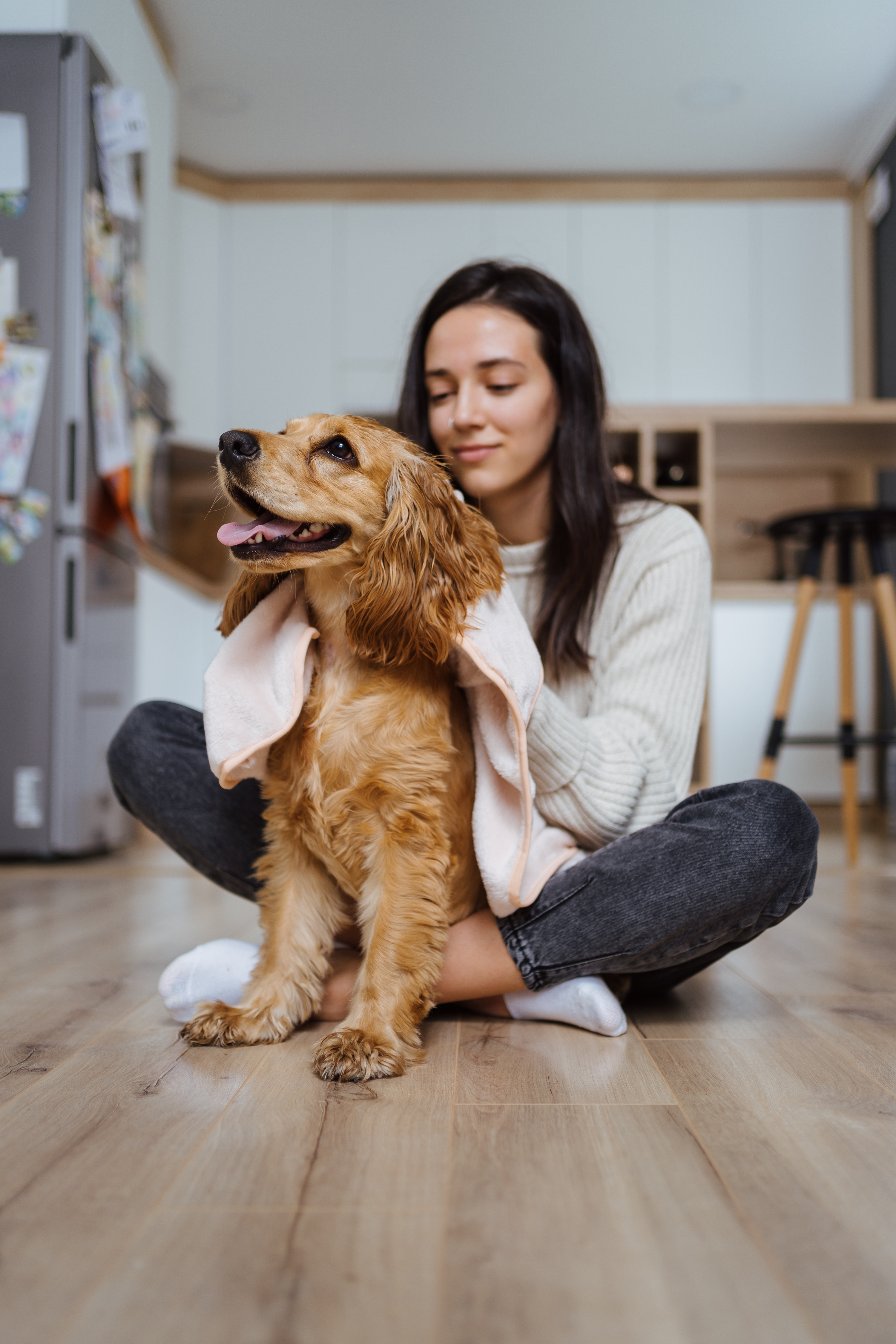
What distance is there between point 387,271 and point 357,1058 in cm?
486

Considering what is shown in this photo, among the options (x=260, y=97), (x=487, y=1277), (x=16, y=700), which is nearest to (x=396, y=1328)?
(x=487, y=1277)

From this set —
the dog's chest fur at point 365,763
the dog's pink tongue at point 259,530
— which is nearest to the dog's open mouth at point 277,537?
the dog's pink tongue at point 259,530

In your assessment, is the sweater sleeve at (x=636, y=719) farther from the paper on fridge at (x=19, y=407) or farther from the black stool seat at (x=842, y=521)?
the paper on fridge at (x=19, y=407)

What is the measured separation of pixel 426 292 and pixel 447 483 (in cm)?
430

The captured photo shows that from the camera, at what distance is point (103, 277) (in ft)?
10.5

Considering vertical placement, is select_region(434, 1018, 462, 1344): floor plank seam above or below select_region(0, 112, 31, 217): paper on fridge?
below

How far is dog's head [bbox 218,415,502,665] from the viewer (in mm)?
1204

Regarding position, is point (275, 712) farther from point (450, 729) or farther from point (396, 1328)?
point (396, 1328)

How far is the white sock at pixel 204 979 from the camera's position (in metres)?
1.38

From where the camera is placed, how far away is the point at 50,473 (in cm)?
301

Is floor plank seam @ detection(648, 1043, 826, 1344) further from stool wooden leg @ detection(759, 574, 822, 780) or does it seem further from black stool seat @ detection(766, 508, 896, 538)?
black stool seat @ detection(766, 508, 896, 538)

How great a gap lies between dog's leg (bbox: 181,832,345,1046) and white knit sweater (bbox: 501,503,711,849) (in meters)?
0.31

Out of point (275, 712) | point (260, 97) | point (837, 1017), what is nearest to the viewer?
point (275, 712)

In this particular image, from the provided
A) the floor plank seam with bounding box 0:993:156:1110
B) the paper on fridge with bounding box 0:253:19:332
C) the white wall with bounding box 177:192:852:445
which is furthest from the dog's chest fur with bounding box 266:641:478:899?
the white wall with bounding box 177:192:852:445
